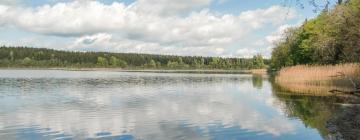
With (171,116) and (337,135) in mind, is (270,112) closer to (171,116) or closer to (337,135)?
(171,116)

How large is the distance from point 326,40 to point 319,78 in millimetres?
16086

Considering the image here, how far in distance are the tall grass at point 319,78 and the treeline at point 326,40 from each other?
127 cm

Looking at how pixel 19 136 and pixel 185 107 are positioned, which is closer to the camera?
pixel 19 136

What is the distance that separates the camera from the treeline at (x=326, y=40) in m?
23.2

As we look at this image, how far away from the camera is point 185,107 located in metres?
27.6

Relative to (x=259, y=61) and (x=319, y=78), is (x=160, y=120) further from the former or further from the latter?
(x=259, y=61)

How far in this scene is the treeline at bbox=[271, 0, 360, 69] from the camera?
912 inches

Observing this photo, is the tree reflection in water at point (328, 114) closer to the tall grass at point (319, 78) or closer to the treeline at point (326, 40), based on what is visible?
the treeline at point (326, 40)

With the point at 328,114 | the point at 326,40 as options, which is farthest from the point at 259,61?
the point at 328,114

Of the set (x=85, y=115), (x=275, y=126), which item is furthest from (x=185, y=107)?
(x=275, y=126)

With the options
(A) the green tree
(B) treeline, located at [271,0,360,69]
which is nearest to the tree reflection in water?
(B) treeline, located at [271,0,360,69]

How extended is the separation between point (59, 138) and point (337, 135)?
1008cm

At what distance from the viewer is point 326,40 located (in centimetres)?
3188

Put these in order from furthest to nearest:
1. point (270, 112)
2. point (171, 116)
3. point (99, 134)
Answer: point (270, 112)
point (171, 116)
point (99, 134)
